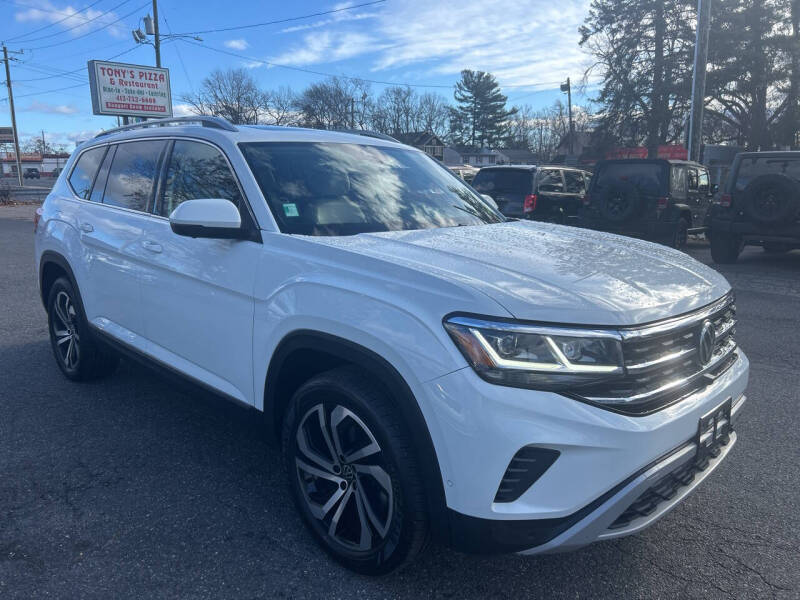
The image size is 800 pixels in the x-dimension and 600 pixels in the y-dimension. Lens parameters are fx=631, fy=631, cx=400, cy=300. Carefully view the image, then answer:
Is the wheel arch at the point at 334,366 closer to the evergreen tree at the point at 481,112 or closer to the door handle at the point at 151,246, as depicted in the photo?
the door handle at the point at 151,246

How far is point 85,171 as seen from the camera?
15.5ft

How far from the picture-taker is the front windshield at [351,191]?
303 cm

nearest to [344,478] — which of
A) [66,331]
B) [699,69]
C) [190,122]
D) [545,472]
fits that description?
[545,472]

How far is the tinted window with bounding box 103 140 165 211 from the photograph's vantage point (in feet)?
12.5

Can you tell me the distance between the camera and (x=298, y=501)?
9.12 feet

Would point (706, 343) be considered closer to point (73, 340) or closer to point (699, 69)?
point (73, 340)

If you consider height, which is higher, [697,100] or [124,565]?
[697,100]

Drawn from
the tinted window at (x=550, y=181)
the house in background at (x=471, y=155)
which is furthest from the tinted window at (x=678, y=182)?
the house in background at (x=471, y=155)

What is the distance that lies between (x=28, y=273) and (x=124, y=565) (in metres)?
8.40

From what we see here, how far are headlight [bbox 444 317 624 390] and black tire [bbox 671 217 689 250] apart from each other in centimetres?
1033

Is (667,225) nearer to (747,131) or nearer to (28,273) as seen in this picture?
(28,273)

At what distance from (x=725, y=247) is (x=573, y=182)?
484 cm

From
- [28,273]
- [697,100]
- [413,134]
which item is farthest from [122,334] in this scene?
[413,134]

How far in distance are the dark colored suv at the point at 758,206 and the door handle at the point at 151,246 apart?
926cm
